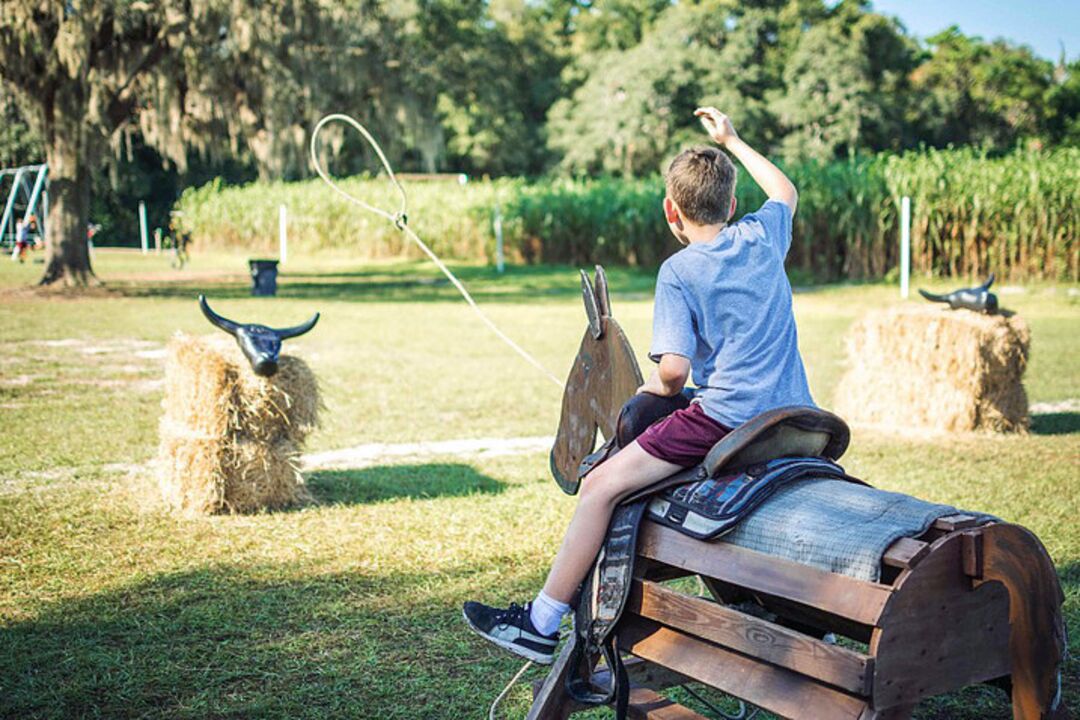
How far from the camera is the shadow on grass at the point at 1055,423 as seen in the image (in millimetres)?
8656

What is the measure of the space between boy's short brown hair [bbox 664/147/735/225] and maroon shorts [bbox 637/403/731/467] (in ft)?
2.00

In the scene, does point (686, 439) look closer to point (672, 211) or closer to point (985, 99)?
point (672, 211)

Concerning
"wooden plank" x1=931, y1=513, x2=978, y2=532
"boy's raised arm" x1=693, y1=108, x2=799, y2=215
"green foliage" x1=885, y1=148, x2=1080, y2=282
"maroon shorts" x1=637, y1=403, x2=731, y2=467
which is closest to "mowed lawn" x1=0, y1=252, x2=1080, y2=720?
"maroon shorts" x1=637, y1=403, x2=731, y2=467

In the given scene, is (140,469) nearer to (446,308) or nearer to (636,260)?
(446,308)

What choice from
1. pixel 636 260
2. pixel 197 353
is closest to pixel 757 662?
pixel 197 353

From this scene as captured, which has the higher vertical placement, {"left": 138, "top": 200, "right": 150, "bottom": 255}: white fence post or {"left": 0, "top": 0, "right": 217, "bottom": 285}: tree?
{"left": 0, "top": 0, "right": 217, "bottom": 285}: tree

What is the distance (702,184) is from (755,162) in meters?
0.63

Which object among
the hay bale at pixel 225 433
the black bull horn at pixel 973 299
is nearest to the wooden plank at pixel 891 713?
the hay bale at pixel 225 433

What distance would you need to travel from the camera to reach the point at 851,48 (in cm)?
3866

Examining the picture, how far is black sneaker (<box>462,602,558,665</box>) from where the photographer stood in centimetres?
329

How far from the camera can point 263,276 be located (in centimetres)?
2127

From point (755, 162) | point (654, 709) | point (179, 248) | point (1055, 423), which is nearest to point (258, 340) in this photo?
point (755, 162)

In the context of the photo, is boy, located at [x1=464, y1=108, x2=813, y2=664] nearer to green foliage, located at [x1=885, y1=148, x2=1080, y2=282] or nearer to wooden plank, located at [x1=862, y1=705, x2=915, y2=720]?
wooden plank, located at [x1=862, y1=705, x2=915, y2=720]

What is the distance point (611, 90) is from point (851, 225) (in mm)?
20792
